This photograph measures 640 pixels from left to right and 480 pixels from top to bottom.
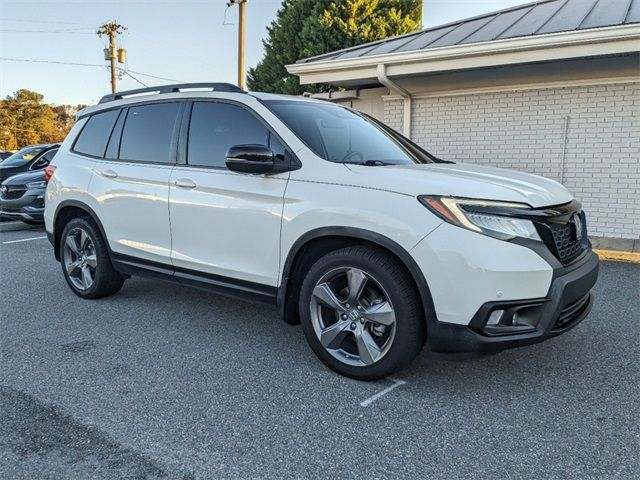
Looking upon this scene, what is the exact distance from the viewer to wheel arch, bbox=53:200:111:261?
4609 mm

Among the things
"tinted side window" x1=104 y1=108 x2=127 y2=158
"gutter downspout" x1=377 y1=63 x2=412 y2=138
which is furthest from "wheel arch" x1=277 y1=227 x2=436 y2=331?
"gutter downspout" x1=377 y1=63 x2=412 y2=138

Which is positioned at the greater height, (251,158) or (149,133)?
(149,133)

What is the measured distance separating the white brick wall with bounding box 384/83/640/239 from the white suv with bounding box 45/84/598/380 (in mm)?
4433

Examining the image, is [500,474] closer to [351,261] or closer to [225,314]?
[351,261]

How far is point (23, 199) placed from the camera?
951 centimetres

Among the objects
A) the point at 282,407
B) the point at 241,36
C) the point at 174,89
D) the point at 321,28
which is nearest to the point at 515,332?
the point at 282,407

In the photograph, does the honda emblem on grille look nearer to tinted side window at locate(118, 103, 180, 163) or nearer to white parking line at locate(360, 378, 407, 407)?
A: white parking line at locate(360, 378, 407, 407)

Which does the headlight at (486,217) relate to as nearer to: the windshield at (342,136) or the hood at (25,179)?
the windshield at (342,136)

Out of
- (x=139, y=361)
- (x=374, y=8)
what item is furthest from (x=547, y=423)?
(x=374, y=8)

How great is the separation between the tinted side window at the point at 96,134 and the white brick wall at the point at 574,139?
5.61m

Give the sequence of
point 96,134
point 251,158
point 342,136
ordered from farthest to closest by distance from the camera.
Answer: point 96,134 < point 342,136 < point 251,158

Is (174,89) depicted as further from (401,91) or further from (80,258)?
(401,91)

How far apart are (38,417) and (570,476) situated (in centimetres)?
260

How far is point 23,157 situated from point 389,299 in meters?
11.4
